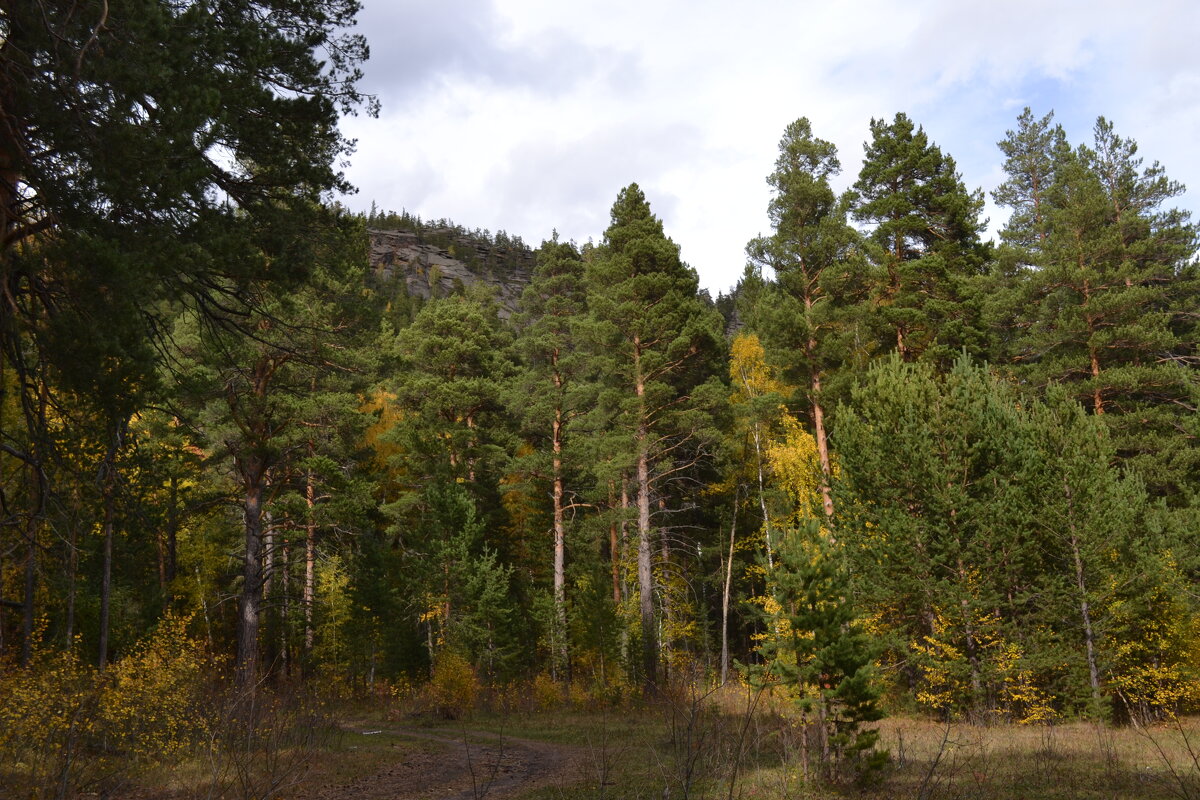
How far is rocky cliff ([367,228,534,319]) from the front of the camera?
342ft

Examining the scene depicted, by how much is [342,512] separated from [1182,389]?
25.4 meters

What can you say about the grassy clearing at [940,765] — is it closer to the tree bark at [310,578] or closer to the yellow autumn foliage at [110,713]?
the yellow autumn foliage at [110,713]

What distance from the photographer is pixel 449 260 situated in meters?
115

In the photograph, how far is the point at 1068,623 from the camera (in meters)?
16.4

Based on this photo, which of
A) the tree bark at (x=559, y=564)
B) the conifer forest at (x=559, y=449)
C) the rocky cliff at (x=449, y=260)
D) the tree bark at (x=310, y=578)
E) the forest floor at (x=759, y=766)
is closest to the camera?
the conifer forest at (x=559, y=449)

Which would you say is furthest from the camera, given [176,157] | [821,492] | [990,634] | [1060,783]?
[821,492]

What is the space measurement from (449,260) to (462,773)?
109 metres

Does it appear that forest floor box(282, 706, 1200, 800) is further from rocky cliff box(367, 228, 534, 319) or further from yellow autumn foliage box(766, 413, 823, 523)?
rocky cliff box(367, 228, 534, 319)

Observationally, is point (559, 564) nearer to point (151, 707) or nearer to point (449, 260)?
point (151, 707)

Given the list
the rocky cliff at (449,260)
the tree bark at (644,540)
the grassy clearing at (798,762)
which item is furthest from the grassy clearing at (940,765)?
the rocky cliff at (449,260)

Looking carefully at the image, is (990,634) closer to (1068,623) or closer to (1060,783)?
(1068,623)

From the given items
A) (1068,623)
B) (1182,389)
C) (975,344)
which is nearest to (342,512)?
(1068,623)

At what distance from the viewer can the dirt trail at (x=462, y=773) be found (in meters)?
10.2

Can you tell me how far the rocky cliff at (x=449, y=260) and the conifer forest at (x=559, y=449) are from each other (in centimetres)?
7406
